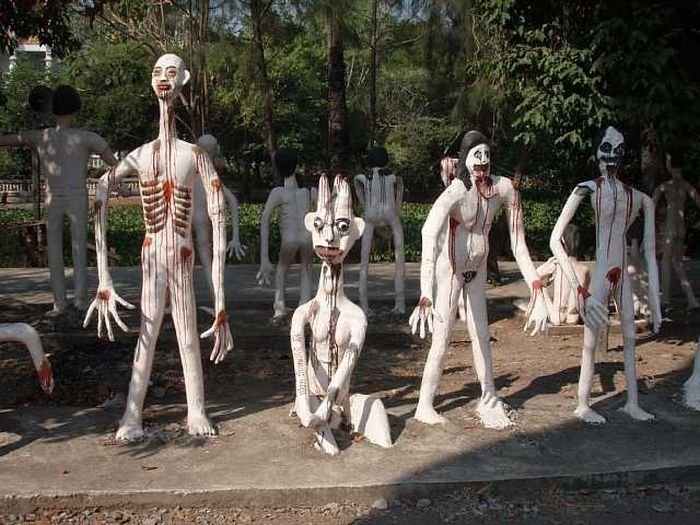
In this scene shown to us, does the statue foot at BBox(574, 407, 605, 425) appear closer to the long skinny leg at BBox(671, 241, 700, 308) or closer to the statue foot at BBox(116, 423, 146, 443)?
the statue foot at BBox(116, 423, 146, 443)

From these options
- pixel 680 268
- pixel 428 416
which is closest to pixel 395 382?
pixel 428 416

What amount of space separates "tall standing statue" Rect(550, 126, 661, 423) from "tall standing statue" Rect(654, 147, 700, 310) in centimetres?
360

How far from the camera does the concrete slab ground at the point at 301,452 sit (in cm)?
500

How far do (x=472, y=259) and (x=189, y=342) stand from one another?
2.09 meters

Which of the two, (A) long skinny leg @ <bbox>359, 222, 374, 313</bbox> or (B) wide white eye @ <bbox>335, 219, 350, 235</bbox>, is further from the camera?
(A) long skinny leg @ <bbox>359, 222, 374, 313</bbox>

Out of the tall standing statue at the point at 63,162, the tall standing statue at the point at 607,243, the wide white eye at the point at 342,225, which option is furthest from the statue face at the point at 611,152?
the tall standing statue at the point at 63,162

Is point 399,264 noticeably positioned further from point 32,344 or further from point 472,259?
point 32,344

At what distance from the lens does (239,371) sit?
26.0ft

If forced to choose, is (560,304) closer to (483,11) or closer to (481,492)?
(483,11)

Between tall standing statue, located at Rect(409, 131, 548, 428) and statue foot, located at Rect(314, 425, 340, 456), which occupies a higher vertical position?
tall standing statue, located at Rect(409, 131, 548, 428)

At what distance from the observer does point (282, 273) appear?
364 inches

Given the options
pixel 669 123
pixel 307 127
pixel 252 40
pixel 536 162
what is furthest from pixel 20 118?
pixel 669 123

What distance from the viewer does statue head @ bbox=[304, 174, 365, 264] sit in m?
5.65

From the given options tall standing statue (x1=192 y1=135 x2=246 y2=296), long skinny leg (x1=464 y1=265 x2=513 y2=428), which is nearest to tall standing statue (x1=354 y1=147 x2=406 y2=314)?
tall standing statue (x1=192 y1=135 x2=246 y2=296)
